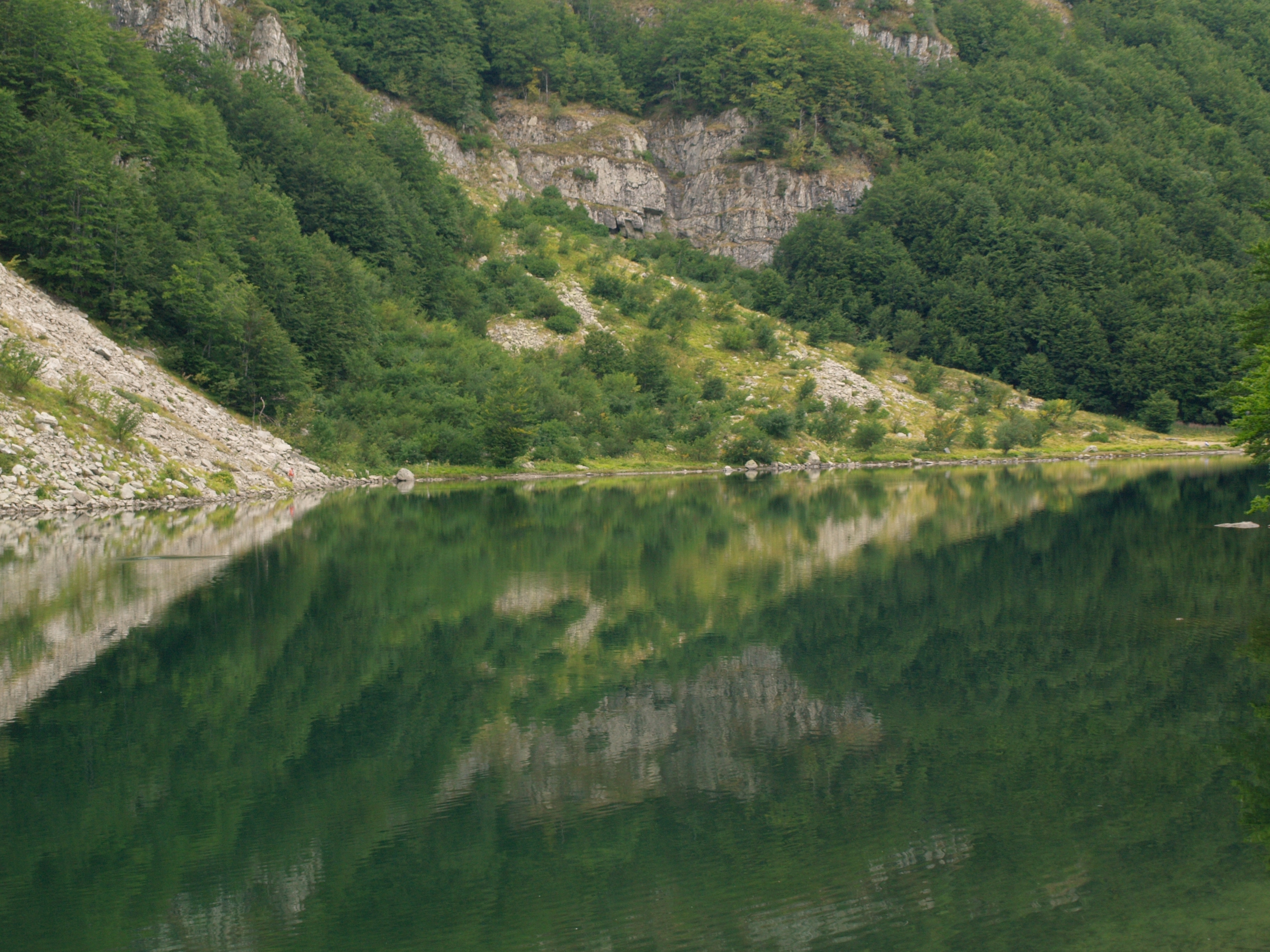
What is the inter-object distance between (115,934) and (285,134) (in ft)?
285

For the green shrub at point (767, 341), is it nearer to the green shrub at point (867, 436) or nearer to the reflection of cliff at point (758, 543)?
the green shrub at point (867, 436)

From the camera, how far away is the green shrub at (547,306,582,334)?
303ft

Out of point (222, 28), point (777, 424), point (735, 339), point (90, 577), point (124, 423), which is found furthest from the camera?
point (222, 28)

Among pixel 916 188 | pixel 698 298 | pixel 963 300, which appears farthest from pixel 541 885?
pixel 916 188

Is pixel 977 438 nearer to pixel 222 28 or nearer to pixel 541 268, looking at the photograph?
pixel 541 268

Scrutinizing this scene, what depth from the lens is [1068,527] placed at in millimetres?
35750

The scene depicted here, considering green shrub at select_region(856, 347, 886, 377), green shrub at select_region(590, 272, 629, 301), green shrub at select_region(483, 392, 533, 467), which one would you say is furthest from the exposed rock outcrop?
green shrub at select_region(856, 347, 886, 377)

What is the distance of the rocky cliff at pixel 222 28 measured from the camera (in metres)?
92.9

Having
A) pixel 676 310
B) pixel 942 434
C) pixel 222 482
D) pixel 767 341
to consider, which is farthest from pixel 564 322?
pixel 222 482

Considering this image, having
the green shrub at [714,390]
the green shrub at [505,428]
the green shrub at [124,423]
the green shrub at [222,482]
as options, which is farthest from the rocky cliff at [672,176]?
the green shrub at [124,423]

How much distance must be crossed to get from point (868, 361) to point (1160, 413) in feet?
102

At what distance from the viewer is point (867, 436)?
88.6 m

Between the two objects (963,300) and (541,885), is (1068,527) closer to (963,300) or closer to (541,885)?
(541,885)

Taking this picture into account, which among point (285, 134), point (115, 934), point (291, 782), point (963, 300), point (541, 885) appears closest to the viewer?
point (115, 934)
